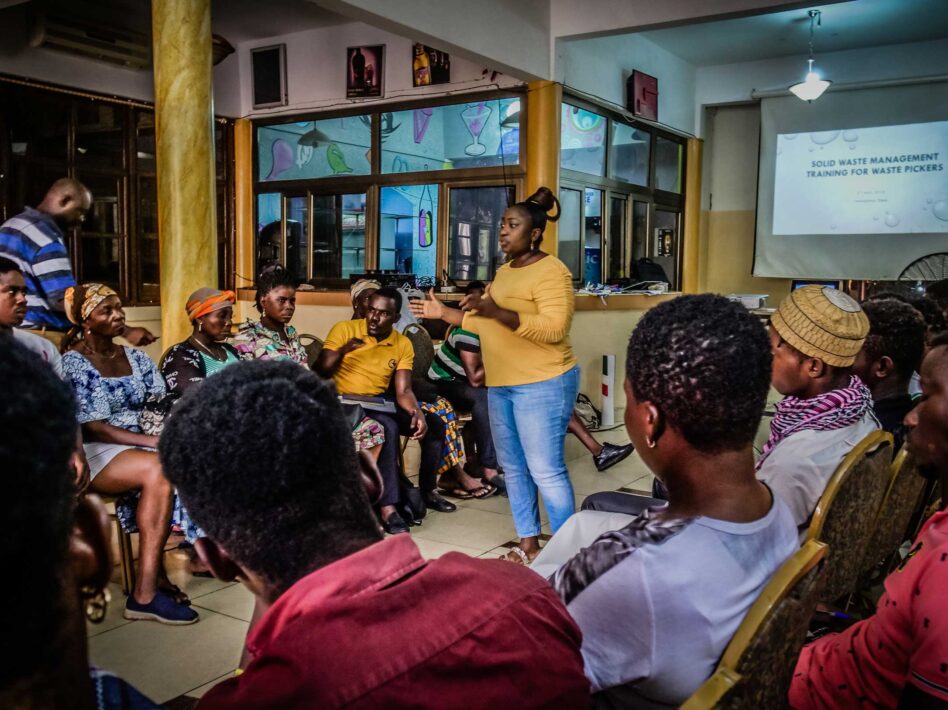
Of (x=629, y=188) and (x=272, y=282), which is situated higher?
(x=629, y=188)

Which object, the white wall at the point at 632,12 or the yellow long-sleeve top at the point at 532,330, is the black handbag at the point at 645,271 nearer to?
the white wall at the point at 632,12

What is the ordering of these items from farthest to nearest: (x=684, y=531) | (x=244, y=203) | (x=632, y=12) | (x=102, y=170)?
(x=244, y=203) → (x=102, y=170) → (x=632, y=12) → (x=684, y=531)

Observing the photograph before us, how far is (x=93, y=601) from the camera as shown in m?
0.70

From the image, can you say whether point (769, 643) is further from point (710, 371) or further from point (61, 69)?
point (61, 69)

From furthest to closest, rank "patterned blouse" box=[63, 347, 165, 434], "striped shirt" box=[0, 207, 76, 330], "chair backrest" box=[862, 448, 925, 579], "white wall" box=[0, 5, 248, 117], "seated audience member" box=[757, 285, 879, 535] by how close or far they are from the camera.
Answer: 1. "white wall" box=[0, 5, 248, 117]
2. "striped shirt" box=[0, 207, 76, 330]
3. "patterned blouse" box=[63, 347, 165, 434]
4. "chair backrest" box=[862, 448, 925, 579]
5. "seated audience member" box=[757, 285, 879, 535]

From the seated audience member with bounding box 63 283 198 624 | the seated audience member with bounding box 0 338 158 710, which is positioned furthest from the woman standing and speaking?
the seated audience member with bounding box 0 338 158 710

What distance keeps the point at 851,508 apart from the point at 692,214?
761 cm

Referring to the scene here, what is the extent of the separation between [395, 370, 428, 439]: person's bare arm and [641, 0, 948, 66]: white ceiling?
437 cm

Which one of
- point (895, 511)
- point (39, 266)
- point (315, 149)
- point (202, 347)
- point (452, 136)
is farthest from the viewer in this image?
point (315, 149)

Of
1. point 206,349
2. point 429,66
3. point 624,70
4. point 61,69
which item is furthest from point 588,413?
point 61,69

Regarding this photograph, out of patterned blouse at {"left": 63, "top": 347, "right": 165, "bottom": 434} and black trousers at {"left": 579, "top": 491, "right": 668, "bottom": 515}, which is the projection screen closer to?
patterned blouse at {"left": 63, "top": 347, "right": 165, "bottom": 434}

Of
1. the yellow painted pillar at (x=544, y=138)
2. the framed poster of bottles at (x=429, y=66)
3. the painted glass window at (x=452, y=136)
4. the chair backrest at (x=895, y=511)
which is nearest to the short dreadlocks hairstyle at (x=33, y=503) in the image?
the chair backrest at (x=895, y=511)

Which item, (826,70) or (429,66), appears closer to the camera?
(429,66)

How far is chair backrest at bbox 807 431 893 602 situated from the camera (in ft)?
4.92
